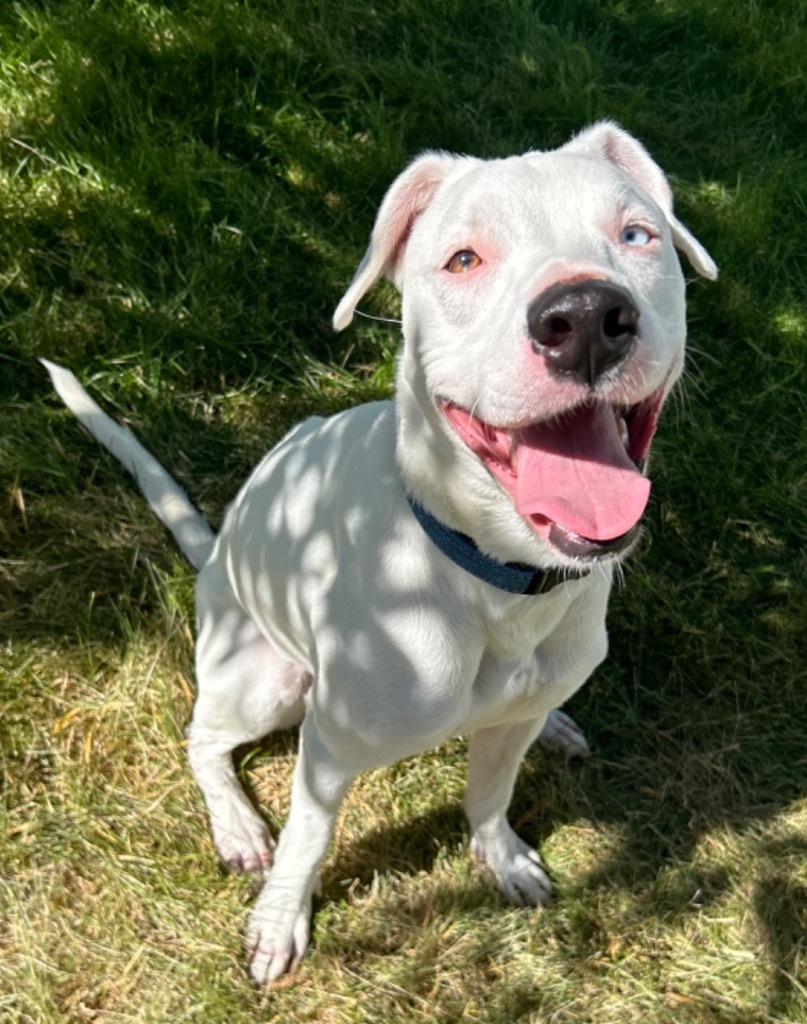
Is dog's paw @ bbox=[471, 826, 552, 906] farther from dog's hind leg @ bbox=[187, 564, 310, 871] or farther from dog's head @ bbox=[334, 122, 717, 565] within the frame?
dog's head @ bbox=[334, 122, 717, 565]

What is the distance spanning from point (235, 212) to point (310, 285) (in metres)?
0.47

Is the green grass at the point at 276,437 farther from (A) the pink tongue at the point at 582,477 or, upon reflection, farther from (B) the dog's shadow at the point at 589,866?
(A) the pink tongue at the point at 582,477

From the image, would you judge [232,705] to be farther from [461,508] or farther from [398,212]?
[398,212]

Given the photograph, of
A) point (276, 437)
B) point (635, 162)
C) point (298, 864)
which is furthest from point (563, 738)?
point (635, 162)

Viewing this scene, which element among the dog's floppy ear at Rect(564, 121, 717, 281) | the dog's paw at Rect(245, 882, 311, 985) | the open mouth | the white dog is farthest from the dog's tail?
the dog's floppy ear at Rect(564, 121, 717, 281)

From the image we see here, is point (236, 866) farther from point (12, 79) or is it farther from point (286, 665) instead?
point (12, 79)

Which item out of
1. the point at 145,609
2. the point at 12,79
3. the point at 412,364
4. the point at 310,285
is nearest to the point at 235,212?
the point at 310,285

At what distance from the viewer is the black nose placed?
176 centimetres

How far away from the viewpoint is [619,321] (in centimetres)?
180

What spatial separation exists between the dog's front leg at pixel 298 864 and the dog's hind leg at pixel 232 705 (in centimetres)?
21

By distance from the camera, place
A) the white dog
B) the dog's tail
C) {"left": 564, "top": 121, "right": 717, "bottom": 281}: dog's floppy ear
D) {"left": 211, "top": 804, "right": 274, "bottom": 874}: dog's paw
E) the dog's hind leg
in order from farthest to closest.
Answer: the dog's tail, {"left": 211, "top": 804, "right": 274, "bottom": 874}: dog's paw, the dog's hind leg, {"left": 564, "top": 121, "right": 717, "bottom": 281}: dog's floppy ear, the white dog

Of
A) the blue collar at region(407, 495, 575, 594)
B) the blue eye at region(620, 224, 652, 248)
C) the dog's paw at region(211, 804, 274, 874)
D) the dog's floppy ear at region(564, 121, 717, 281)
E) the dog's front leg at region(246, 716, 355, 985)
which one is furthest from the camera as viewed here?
the dog's paw at region(211, 804, 274, 874)

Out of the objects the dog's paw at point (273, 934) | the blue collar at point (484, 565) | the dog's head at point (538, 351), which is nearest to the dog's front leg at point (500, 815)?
the dog's paw at point (273, 934)

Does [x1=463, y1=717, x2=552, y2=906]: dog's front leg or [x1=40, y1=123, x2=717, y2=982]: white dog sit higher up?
[x1=40, y1=123, x2=717, y2=982]: white dog
